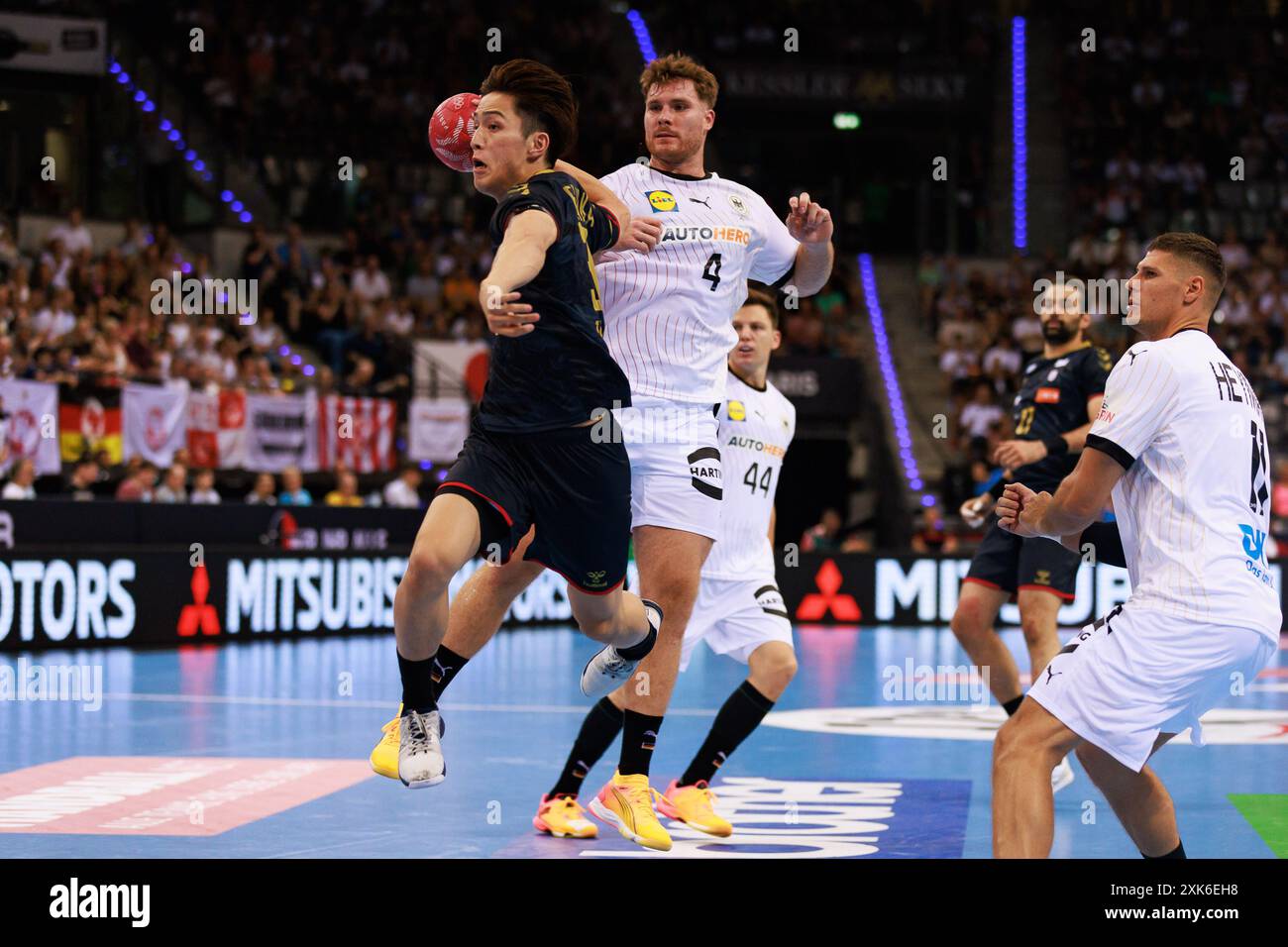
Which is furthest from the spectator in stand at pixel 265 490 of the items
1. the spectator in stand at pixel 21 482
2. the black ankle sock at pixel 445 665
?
the black ankle sock at pixel 445 665

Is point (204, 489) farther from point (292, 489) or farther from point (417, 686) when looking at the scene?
point (417, 686)

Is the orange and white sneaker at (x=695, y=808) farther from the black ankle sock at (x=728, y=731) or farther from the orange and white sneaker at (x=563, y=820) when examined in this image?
the orange and white sneaker at (x=563, y=820)

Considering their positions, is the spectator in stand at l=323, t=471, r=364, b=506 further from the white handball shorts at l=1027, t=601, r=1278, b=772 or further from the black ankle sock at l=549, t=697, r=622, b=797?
the white handball shorts at l=1027, t=601, r=1278, b=772

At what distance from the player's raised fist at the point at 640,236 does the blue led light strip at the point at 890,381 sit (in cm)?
1668

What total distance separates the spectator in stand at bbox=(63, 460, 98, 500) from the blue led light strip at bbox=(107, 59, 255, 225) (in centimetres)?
916

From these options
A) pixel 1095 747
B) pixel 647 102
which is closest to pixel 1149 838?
pixel 1095 747

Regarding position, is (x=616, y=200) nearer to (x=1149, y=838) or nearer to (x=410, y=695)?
(x=410, y=695)

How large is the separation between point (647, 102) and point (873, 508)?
62.8ft

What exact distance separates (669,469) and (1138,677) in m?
2.18

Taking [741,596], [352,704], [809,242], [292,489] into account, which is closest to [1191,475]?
[809,242]

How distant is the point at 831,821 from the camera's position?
7.04 meters

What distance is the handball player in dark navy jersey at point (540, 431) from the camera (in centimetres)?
550

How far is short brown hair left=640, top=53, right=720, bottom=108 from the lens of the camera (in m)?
6.60

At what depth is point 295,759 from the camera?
867 cm
